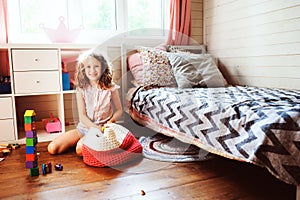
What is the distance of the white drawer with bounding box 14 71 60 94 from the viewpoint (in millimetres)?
1988

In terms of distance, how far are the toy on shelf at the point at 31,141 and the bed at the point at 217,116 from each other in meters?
0.70

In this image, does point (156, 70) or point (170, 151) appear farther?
point (156, 70)

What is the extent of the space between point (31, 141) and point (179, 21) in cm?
174

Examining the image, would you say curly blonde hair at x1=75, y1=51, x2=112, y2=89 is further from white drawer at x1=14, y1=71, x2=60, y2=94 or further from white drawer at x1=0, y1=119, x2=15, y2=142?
white drawer at x1=0, y1=119, x2=15, y2=142

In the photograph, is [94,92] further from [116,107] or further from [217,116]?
[217,116]

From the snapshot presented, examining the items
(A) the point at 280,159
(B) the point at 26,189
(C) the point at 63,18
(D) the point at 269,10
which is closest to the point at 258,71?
(D) the point at 269,10

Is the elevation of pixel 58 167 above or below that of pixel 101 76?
below

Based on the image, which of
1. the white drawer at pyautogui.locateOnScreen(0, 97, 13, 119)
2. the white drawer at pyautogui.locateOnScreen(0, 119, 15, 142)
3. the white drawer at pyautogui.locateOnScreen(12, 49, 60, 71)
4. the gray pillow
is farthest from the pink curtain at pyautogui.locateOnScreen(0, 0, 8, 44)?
the gray pillow

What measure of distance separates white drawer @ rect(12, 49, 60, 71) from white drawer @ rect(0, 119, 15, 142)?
0.39 metres

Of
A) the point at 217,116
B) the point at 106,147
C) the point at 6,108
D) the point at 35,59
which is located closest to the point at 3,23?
the point at 35,59

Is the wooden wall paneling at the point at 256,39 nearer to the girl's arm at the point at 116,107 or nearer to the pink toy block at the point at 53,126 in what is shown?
the girl's arm at the point at 116,107

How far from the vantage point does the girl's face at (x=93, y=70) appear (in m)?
1.38

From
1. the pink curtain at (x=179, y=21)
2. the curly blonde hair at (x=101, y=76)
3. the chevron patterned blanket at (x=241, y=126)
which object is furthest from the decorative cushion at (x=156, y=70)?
the curly blonde hair at (x=101, y=76)

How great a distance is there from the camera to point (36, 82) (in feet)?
6.64
